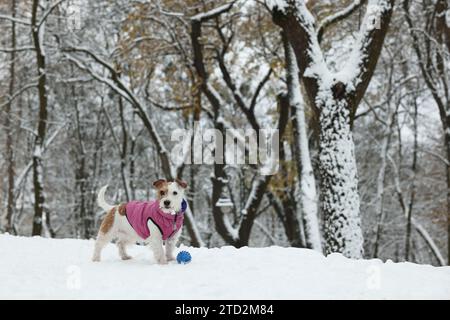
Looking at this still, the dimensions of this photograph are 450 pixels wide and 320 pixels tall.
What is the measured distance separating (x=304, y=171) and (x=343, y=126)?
9.65ft

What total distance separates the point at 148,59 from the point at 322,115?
28.3 feet

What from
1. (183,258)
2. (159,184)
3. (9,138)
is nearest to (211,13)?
(159,184)

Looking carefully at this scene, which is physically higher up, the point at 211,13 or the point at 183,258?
the point at 211,13

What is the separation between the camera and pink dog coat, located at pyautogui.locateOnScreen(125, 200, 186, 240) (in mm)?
6262

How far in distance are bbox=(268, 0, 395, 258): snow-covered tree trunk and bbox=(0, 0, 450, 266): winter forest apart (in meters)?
0.02

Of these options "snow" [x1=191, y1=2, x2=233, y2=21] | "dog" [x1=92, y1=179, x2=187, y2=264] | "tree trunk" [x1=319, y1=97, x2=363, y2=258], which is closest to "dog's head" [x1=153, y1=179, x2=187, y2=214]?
"dog" [x1=92, y1=179, x2=187, y2=264]

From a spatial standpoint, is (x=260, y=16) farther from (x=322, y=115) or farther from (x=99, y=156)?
(x=99, y=156)

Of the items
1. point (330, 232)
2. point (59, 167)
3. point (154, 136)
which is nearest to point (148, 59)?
point (154, 136)

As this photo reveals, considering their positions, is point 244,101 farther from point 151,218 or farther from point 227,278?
point 227,278

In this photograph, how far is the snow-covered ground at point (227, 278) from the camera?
177 inches

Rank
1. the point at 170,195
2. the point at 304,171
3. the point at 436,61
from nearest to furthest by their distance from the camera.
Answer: the point at 170,195
the point at 304,171
the point at 436,61

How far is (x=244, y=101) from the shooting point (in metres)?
15.3

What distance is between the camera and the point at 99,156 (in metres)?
28.2

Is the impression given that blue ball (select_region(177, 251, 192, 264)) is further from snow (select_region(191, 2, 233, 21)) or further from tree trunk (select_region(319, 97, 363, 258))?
snow (select_region(191, 2, 233, 21))
